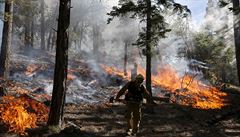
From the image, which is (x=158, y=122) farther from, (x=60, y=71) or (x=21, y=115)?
(x=21, y=115)

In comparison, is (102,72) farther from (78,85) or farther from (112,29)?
(112,29)

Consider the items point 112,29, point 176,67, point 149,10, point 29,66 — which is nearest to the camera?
point 149,10

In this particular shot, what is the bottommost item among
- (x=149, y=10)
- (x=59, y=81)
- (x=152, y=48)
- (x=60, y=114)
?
(x=60, y=114)

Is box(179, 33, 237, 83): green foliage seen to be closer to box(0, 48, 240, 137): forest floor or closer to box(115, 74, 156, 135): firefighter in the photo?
box(0, 48, 240, 137): forest floor

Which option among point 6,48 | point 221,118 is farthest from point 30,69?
point 221,118

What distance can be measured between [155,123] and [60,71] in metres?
4.79

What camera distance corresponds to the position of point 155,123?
43.9 feet

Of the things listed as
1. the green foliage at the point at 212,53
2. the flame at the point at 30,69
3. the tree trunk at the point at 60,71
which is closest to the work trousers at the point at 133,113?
the tree trunk at the point at 60,71

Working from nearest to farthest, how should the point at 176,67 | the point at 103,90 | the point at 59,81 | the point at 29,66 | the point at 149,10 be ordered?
the point at 59,81, the point at 149,10, the point at 103,90, the point at 29,66, the point at 176,67

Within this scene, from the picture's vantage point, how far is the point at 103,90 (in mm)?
21266

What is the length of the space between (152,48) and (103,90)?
19.9 ft

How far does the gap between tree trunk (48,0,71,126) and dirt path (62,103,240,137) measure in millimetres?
1172

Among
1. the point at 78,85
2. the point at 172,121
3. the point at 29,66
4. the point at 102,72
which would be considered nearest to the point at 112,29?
the point at 102,72

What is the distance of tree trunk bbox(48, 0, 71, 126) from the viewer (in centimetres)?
1045
